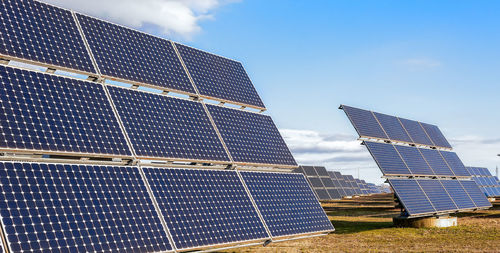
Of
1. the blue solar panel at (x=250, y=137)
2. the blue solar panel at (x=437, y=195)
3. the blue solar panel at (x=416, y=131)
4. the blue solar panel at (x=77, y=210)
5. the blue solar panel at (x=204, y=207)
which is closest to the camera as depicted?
the blue solar panel at (x=77, y=210)

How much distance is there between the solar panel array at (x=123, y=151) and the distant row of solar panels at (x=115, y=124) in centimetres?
4

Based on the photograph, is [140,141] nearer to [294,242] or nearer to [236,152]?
[236,152]

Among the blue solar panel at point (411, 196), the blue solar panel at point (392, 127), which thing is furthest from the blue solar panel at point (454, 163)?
the blue solar panel at point (411, 196)

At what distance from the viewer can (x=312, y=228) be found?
754 inches

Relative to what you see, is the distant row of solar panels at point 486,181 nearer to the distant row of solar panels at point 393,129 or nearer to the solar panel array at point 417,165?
the distant row of solar panels at point 393,129

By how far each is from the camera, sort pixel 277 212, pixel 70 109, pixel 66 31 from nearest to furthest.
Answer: pixel 70 109
pixel 66 31
pixel 277 212

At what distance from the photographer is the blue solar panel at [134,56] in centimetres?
1764

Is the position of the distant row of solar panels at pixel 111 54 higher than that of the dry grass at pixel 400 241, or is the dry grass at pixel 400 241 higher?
the distant row of solar panels at pixel 111 54

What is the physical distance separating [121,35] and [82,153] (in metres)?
6.99

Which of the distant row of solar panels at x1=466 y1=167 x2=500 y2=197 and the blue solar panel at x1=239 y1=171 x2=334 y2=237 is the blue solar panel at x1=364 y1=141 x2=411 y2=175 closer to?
the blue solar panel at x1=239 y1=171 x2=334 y2=237

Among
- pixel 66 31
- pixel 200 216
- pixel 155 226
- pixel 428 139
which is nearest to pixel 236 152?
pixel 200 216

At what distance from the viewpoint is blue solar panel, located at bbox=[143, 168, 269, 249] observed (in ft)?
49.1

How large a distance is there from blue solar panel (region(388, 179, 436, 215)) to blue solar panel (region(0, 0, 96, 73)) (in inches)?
811

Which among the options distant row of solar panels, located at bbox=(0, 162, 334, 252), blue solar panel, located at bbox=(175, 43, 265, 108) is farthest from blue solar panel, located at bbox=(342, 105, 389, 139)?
distant row of solar panels, located at bbox=(0, 162, 334, 252)
